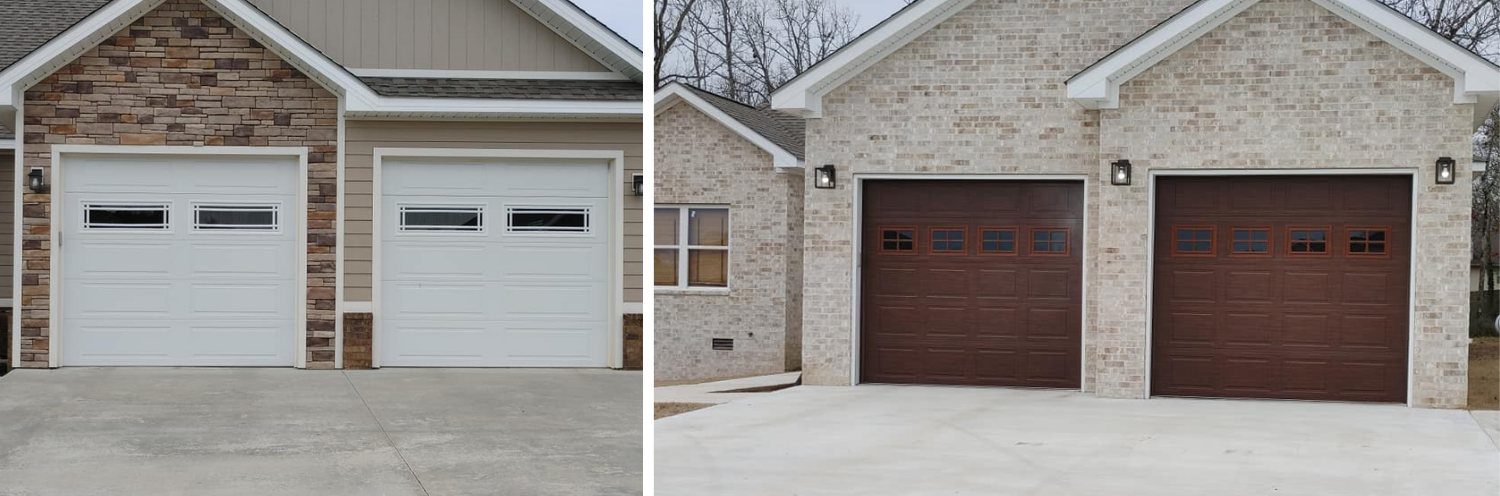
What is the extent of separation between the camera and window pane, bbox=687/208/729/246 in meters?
16.7

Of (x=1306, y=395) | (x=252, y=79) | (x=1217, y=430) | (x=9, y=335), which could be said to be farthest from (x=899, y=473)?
(x=9, y=335)

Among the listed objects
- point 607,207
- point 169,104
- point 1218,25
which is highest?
point 1218,25

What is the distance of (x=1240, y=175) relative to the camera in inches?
461

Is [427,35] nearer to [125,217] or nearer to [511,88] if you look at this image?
[511,88]

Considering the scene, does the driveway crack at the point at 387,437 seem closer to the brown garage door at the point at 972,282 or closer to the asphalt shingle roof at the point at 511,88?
the asphalt shingle roof at the point at 511,88

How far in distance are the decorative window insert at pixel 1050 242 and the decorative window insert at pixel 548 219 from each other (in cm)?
431

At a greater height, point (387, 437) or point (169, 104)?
point (169, 104)

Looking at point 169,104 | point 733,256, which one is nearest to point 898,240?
point 733,256

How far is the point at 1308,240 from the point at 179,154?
33.7 feet

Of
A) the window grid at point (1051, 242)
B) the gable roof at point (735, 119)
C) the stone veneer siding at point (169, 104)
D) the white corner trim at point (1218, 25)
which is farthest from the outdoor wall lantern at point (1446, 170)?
A: the stone veneer siding at point (169, 104)

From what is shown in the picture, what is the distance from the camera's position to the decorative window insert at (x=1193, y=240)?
11867mm

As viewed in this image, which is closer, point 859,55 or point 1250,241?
point 1250,241

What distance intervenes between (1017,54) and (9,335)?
1014cm

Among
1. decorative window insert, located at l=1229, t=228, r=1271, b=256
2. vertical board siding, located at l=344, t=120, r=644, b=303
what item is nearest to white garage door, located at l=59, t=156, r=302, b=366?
vertical board siding, located at l=344, t=120, r=644, b=303
